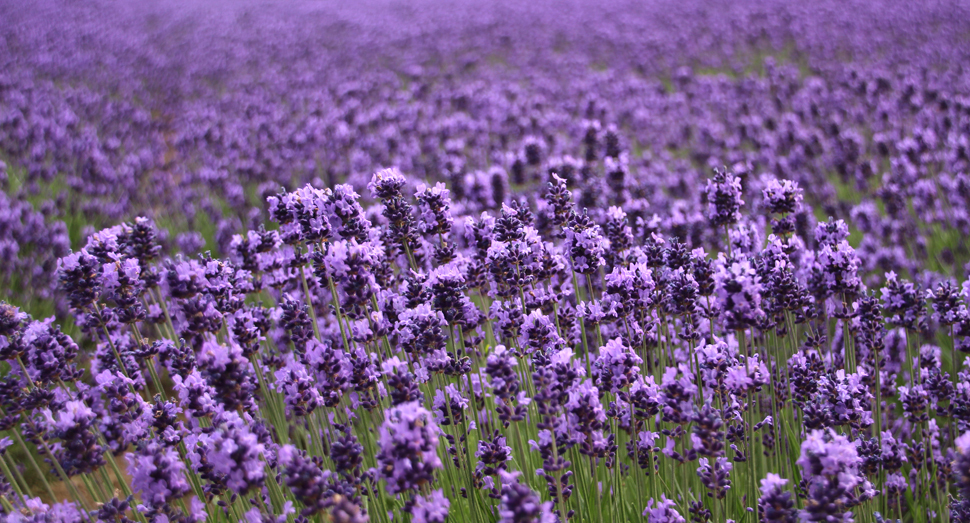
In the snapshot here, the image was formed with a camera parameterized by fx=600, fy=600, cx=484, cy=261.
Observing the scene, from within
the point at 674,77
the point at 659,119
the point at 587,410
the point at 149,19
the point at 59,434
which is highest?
the point at 149,19

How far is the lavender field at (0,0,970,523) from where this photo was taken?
2354mm

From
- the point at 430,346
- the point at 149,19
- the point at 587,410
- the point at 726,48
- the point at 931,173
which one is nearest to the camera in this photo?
the point at 587,410

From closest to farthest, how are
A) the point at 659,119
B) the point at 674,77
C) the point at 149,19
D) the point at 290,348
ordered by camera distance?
the point at 290,348, the point at 659,119, the point at 674,77, the point at 149,19

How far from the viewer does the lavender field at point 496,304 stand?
235cm

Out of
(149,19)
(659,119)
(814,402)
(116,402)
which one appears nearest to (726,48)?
(659,119)

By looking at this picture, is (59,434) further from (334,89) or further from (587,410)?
(334,89)

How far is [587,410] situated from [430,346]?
0.79 metres

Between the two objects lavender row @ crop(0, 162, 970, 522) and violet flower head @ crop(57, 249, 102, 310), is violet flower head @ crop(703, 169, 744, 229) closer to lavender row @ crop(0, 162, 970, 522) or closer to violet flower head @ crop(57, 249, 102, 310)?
lavender row @ crop(0, 162, 970, 522)

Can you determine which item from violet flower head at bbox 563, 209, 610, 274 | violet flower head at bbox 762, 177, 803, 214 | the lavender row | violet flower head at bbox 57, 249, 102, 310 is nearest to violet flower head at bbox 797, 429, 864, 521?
the lavender row

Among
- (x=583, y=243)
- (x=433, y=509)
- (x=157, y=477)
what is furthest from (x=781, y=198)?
(x=157, y=477)

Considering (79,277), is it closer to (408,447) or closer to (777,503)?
(408,447)

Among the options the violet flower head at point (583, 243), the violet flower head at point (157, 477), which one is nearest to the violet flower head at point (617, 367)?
the violet flower head at point (583, 243)

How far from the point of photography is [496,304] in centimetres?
318

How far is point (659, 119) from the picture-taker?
12.9 meters
